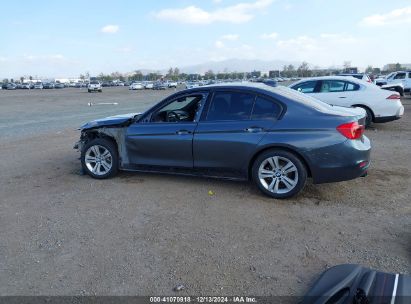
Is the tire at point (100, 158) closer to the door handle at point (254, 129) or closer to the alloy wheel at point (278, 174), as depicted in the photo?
the door handle at point (254, 129)

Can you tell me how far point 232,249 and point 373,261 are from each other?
4.48ft

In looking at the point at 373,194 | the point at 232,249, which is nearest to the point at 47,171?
the point at 232,249

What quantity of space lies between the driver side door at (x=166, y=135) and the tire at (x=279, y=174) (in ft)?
3.63

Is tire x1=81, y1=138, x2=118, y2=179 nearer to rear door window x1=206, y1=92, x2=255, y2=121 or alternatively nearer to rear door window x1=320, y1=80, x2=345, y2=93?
rear door window x1=206, y1=92, x2=255, y2=121

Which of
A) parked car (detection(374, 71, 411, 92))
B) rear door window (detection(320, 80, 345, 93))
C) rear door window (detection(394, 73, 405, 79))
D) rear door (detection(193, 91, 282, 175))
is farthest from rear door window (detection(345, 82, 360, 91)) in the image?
rear door window (detection(394, 73, 405, 79))

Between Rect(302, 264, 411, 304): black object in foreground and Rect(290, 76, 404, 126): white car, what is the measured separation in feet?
30.0

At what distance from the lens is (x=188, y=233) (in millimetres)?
4223

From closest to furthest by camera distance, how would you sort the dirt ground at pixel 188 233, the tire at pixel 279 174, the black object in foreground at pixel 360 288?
the black object in foreground at pixel 360 288 < the dirt ground at pixel 188 233 < the tire at pixel 279 174

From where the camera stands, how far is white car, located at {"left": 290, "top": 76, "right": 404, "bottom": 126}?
1080 centimetres

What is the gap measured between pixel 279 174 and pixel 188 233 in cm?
168

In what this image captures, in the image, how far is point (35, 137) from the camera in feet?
38.2

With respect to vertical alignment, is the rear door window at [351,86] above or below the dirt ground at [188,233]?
above

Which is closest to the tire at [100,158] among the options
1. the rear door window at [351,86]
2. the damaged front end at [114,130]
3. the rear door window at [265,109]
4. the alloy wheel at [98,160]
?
the alloy wheel at [98,160]

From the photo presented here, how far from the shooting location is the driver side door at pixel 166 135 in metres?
5.65
